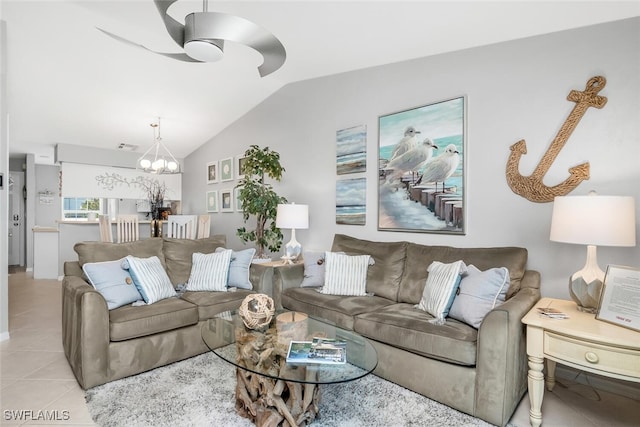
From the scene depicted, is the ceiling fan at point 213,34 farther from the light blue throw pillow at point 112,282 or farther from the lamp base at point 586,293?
the lamp base at point 586,293

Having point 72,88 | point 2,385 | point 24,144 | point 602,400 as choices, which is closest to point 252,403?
point 2,385

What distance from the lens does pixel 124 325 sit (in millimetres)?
2406

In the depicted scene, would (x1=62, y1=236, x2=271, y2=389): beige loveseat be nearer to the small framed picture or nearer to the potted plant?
the potted plant

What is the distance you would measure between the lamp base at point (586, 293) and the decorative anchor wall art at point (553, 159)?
0.67 metres

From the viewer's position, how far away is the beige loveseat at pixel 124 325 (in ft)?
7.46

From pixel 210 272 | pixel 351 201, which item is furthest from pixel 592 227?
pixel 210 272

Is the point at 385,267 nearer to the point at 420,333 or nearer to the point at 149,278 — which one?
the point at 420,333

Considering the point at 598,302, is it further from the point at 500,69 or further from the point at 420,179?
the point at 500,69

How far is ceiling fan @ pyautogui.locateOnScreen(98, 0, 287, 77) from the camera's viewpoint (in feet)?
5.74

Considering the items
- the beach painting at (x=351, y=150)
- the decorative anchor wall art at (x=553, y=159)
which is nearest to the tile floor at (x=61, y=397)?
the decorative anchor wall art at (x=553, y=159)

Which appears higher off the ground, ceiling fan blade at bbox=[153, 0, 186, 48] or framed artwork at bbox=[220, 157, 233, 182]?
ceiling fan blade at bbox=[153, 0, 186, 48]

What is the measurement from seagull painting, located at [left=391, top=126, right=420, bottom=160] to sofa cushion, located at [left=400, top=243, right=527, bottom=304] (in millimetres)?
933

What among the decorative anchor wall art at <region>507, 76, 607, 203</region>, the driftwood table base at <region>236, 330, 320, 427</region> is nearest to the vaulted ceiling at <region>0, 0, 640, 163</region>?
the decorative anchor wall art at <region>507, 76, 607, 203</region>

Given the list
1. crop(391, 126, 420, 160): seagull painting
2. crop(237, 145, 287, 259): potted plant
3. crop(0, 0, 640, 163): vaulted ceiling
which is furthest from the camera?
crop(237, 145, 287, 259): potted plant
